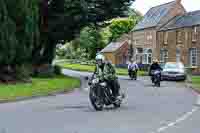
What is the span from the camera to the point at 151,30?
239ft

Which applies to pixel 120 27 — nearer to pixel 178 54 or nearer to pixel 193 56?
pixel 178 54

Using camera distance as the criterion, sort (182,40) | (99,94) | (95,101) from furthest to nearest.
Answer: (182,40) < (99,94) < (95,101)

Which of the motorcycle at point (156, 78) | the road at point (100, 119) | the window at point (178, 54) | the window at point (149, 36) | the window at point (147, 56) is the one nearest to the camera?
the road at point (100, 119)

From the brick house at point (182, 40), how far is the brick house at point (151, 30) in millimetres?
1555

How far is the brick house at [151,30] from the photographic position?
7119 cm

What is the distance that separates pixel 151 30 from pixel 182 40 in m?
11.9

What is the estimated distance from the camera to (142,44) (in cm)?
7694

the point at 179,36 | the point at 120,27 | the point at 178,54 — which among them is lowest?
the point at 178,54

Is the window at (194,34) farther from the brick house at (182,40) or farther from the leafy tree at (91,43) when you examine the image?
the leafy tree at (91,43)

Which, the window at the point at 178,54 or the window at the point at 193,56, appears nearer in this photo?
the window at the point at 193,56

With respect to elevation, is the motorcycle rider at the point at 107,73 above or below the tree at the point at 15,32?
below

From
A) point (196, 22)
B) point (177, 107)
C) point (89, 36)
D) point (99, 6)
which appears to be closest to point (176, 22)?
point (196, 22)

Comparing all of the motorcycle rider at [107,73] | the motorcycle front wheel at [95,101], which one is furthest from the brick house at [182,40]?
the motorcycle front wheel at [95,101]

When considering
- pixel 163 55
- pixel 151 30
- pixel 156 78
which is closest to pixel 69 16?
pixel 156 78
